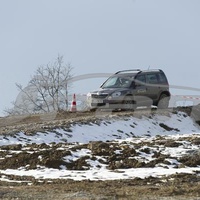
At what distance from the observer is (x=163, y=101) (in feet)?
83.7

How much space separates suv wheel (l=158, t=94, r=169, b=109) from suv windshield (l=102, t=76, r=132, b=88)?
2.39 m

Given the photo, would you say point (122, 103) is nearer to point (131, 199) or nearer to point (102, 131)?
point (102, 131)

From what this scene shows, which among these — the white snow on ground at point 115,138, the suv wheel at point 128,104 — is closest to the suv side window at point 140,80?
the suv wheel at point 128,104

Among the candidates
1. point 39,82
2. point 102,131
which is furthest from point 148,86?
point 39,82

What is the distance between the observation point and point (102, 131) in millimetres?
19625

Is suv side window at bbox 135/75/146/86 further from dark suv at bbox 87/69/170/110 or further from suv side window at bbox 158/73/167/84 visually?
suv side window at bbox 158/73/167/84

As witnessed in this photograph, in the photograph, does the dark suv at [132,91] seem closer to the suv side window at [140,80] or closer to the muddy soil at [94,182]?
the suv side window at [140,80]

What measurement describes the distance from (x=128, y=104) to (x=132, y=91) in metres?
0.65

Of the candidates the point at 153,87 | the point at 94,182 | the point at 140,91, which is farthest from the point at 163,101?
the point at 94,182

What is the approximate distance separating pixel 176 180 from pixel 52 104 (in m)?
39.2

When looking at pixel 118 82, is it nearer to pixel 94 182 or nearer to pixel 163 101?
pixel 163 101

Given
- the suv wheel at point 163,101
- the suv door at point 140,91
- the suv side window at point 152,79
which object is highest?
the suv side window at point 152,79

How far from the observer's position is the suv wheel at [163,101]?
2544cm

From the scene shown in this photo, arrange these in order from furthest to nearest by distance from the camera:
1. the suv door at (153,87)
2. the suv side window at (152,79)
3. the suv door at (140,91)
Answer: the suv side window at (152,79) < the suv door at (153,87) < the suv door at (140,91)
